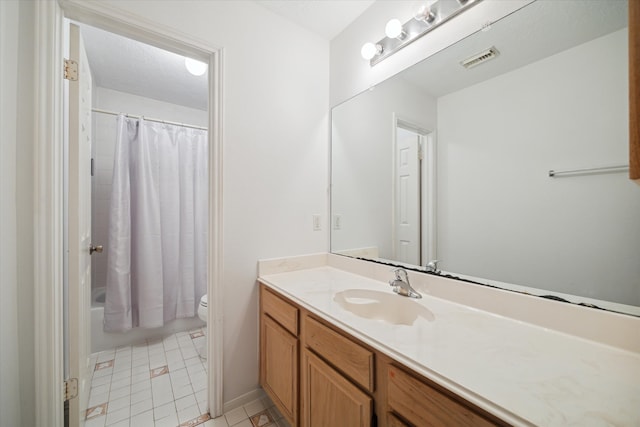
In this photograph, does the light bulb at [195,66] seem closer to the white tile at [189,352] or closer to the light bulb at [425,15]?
the light bulb at [425,15]

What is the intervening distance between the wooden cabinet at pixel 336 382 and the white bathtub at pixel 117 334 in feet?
4.60

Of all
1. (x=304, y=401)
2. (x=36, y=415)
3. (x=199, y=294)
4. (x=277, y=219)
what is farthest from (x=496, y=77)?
(x=199, y=294)

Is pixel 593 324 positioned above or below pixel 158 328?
above

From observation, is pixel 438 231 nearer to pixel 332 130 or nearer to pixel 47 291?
pixel 332 130

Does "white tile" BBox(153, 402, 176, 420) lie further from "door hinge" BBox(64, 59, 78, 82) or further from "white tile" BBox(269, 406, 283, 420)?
"door hinge" BBox(64, 59, 78, 82)

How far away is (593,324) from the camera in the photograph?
2.46 ft

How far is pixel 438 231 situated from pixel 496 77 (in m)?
0.69

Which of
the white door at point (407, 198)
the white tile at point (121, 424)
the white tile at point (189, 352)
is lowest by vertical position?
the white tile at point (189, 352)

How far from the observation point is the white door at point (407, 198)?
4.25 feet

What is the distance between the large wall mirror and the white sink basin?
24 cm

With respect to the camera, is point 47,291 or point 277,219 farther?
point 277,219

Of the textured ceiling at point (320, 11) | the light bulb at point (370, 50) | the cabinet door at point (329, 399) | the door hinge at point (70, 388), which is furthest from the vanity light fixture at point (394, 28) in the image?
the door hinge at point (70, 388)

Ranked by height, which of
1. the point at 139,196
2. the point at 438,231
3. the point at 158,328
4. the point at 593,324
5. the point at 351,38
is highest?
the point at 351,38

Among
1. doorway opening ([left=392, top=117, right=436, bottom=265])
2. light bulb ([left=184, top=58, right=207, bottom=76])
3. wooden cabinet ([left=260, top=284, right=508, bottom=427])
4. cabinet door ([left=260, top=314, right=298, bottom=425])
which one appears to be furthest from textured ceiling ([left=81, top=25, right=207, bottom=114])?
cabinet door ([left=260, top=314, right=298, bottom=425])
